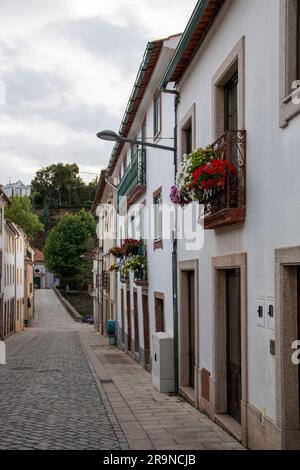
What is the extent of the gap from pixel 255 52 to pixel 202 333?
5135mm

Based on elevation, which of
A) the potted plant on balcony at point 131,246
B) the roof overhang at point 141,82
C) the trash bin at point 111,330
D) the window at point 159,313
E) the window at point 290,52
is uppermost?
the roof overhang at point 141,82

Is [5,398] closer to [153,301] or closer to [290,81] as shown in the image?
[153,301]

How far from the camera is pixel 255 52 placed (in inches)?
317

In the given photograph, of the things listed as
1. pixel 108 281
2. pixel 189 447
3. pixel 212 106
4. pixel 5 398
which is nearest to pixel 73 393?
pixel 5 398

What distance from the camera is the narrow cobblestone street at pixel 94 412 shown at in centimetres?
895

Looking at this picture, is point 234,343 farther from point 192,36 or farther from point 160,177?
point 160,177

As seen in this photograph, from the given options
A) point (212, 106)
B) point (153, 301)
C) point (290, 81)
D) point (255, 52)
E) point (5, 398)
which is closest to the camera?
point (290, 81)

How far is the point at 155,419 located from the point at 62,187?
9283cm

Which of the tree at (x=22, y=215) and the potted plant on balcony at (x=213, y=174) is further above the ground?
the tree at (x=22, y=215)

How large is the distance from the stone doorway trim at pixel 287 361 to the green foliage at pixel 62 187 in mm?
94914

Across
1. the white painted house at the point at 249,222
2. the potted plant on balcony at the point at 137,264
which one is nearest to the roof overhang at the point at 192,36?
the white painted house at the point at 249,222

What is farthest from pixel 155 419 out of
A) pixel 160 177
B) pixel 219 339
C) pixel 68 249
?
pixel 68 249

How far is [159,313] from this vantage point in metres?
17.2

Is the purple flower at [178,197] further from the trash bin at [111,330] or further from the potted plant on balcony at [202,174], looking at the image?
the trash bin at [111,330]
